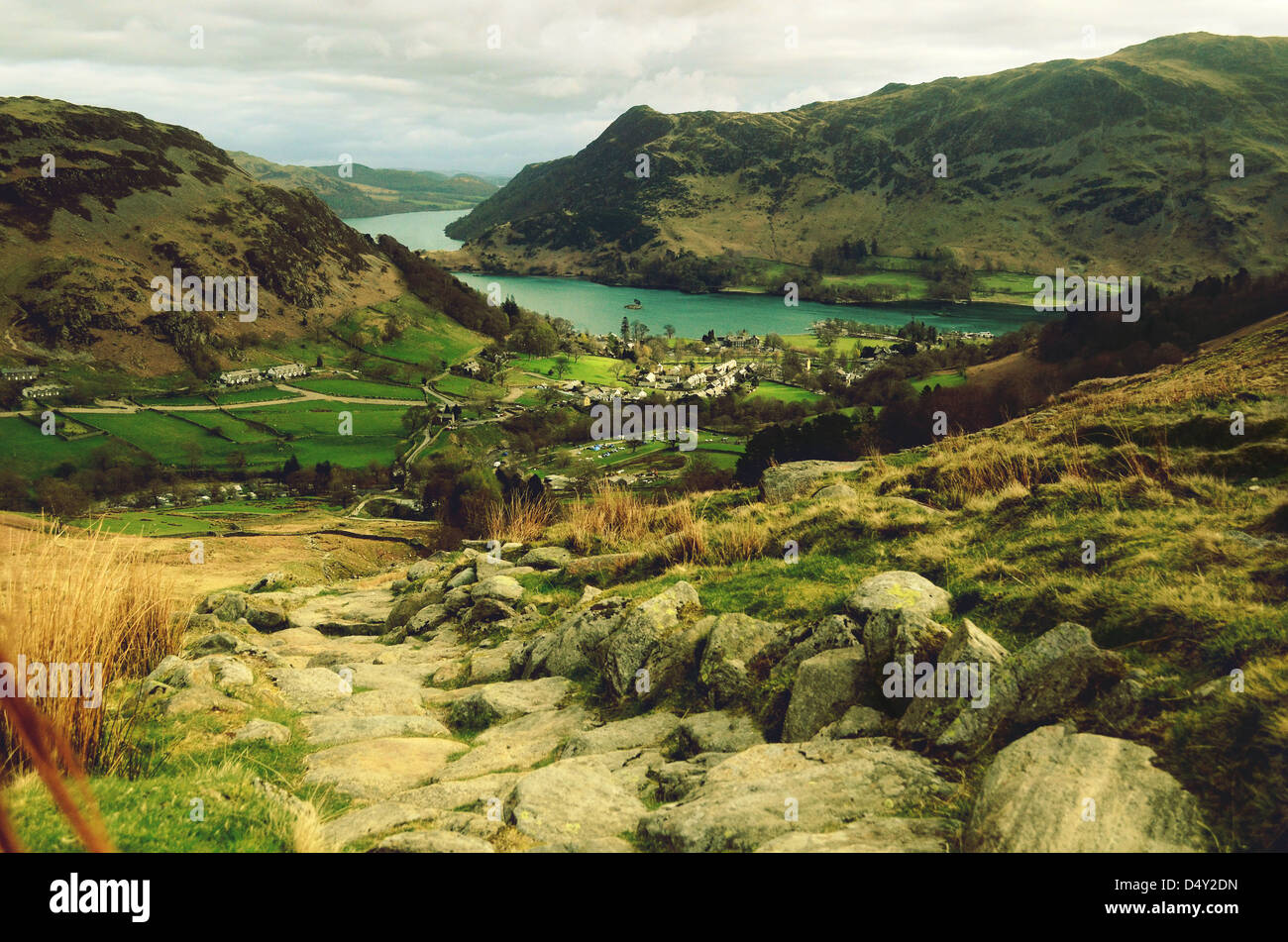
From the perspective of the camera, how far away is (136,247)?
6373 inches

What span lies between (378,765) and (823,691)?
5538 millimetres

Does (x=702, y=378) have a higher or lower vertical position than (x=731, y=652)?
higher

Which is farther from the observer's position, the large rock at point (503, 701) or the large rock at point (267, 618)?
the large rock at point (267, 618)

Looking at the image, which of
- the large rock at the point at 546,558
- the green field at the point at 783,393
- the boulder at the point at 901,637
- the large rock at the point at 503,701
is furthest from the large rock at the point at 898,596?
the green field at the point at 783,393

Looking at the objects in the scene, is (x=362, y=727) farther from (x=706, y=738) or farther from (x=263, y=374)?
(x=263, y=374)

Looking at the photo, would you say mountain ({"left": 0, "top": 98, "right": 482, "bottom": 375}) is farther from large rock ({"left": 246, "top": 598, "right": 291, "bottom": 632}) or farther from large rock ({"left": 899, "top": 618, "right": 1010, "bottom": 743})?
large rock ({"left": 899, "top": 618, "right": 1010, "bottom": 743})

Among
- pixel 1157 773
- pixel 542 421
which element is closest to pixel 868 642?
pixel 1157 773

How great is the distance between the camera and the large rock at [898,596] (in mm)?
9250

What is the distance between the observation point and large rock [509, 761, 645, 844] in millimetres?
6766

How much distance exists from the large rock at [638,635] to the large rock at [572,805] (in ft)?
9.02

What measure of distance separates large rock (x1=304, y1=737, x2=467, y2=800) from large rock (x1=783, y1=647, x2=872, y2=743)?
14.9ft

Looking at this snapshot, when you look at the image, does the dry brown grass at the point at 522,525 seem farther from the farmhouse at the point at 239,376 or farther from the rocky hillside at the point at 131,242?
the rocky hillside at the point at 131,242

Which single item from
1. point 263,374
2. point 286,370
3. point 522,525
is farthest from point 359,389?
point 522,525
